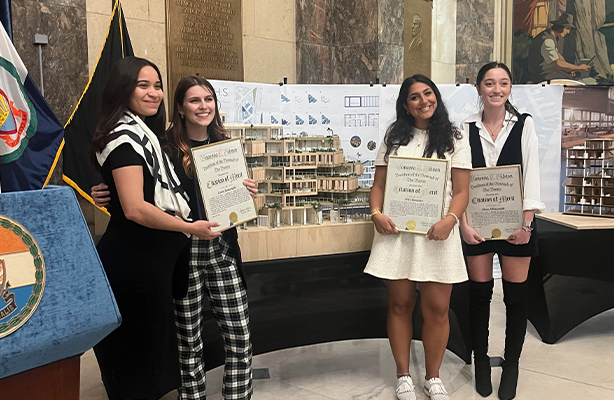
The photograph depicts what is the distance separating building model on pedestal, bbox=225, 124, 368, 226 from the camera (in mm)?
3371

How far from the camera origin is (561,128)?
19.5 ft

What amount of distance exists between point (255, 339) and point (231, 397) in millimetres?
803

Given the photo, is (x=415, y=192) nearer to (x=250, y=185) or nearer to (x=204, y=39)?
(x=250, y=185)

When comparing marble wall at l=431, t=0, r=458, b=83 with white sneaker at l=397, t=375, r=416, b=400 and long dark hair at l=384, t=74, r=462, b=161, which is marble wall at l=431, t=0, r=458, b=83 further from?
white sneaker at l=397, t=375, r=416, b=400

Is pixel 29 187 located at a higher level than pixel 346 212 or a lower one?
higher

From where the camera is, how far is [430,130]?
3.02 meters

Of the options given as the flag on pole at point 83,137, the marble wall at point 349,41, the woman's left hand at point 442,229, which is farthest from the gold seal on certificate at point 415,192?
the marble wall at point 349,41

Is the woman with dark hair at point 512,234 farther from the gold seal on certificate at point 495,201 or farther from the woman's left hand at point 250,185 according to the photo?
the woman's left hand at point 250,185

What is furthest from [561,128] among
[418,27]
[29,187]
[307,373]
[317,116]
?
[29,187]

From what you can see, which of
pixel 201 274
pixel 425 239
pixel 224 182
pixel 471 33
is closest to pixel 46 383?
pixel 201 274

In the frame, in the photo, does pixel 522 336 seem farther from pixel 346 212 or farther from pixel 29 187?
pixel 29 187

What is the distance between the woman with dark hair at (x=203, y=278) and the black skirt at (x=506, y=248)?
1.35m

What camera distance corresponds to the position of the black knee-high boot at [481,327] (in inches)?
128

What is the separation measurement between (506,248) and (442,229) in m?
0.50
